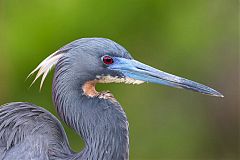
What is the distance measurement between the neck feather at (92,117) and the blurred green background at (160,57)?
5.88m

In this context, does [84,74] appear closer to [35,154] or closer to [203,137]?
[35,154]

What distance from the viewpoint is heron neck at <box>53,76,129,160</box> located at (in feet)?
16.3

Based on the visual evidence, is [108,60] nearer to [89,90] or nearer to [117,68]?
[117,68]

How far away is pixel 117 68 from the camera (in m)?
4.95

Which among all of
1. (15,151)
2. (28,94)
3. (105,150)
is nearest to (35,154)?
(15,151)

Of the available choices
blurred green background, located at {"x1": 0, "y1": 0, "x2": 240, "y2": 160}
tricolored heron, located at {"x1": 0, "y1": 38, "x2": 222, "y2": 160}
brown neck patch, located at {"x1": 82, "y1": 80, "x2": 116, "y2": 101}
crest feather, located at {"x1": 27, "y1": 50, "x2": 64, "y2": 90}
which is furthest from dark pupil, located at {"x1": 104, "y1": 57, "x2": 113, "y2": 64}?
blurred green background, located at {"x1": 0, "y1": 0, "x2": 240, "y2": 160}

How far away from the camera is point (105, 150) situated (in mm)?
4992

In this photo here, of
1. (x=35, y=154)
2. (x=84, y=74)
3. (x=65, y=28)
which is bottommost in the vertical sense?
(x=35, y=154)

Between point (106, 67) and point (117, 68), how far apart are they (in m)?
0.08

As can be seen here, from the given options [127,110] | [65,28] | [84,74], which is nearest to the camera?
[84,74]

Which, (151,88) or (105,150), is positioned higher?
(151,88)

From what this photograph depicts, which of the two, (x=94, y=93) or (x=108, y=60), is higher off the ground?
(x=108, y=60)

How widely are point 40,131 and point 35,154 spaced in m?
0.22

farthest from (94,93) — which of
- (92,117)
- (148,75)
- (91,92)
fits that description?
(148,75)
